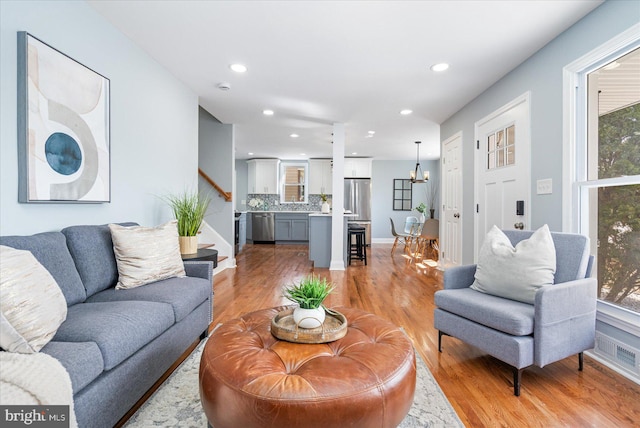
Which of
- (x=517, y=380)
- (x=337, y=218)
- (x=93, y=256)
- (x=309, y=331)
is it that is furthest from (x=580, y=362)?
(x=337, y=218)

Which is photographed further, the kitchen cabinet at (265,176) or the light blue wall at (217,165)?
the kitchen cabinet at (265,176)

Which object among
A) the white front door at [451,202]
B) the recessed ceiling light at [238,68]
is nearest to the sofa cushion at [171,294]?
the recessed ceiling light at [238,68]

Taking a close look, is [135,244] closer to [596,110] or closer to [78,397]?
[78,397]

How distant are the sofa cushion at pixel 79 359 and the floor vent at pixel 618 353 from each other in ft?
9.56

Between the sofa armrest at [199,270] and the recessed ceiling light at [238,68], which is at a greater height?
the recessed ceiling light at [238,68]

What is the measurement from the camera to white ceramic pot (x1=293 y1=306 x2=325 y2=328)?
144 centimetres

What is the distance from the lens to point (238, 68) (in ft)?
10.5

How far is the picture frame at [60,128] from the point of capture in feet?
5.74

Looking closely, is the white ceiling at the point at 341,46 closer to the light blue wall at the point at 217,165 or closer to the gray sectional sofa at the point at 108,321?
the light blue wall at the point at 217,165

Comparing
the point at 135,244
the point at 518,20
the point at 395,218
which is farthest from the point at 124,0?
the point at 395,218

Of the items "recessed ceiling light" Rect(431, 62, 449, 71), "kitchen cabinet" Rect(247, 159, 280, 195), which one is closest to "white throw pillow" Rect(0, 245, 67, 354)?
"recessed ceiling light" Rect(431, 62, 449, 71)

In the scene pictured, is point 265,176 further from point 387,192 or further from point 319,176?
point 387,192

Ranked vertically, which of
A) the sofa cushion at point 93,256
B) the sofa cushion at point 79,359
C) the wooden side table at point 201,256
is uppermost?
the sofa cushion at point 93,256

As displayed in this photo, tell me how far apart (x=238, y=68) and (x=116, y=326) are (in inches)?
107
